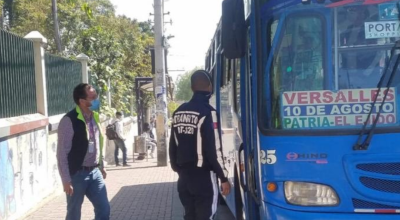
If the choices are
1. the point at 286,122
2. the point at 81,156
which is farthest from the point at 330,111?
the point at 81,156

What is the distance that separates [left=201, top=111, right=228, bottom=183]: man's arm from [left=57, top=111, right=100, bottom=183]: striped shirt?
137 centimetres

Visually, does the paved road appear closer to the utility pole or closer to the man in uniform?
the utility pole

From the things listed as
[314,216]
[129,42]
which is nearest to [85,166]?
[314,216]

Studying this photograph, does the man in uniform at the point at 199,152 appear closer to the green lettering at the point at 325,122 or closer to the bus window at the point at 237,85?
the bus window at the point at 237,85

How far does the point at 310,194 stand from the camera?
4.62 meters

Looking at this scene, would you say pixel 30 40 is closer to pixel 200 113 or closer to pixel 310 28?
pixel 200 113

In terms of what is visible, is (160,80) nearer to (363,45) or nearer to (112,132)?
(112,132)

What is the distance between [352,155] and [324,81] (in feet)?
2.12

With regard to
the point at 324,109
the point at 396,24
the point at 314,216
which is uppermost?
the point at 396,24

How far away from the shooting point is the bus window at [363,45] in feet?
15.4

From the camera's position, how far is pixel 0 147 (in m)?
7.66

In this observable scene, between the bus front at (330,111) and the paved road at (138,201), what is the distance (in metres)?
4.36

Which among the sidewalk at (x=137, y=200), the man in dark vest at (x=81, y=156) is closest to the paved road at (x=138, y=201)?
the sidewalk at (x=137, y=200)

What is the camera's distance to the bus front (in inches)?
180
